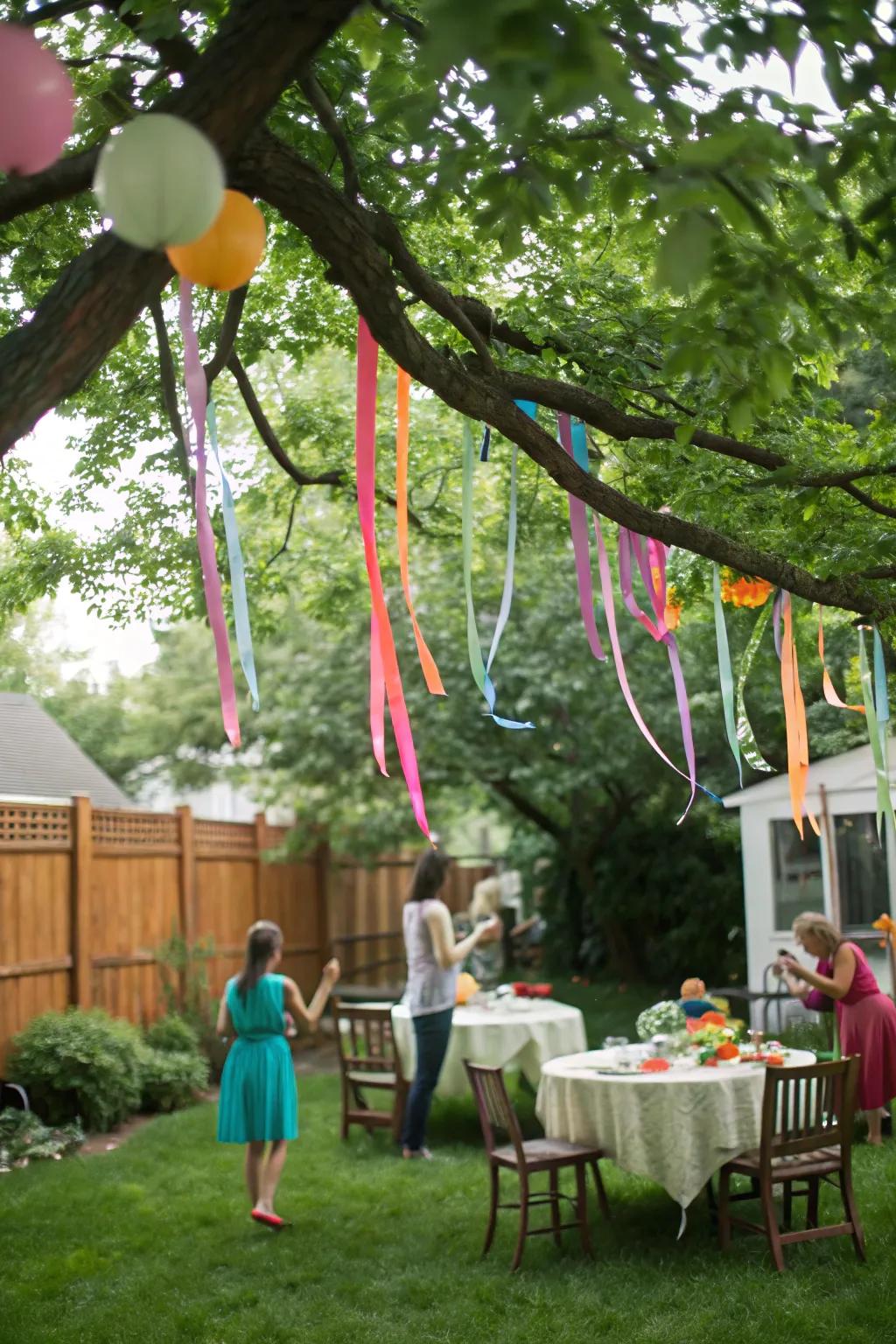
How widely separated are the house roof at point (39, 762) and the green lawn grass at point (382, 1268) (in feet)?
11.4

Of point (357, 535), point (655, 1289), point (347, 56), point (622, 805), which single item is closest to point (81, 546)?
point (357, 535)

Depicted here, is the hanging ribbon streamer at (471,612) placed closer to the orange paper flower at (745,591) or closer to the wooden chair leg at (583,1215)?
the orange paper flower at (745,591)

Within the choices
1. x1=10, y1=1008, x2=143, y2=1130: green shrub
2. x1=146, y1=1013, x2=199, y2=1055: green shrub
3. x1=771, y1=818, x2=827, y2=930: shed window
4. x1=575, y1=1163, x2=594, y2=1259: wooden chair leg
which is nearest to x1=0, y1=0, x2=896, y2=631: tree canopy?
x1=575, y1=1163, x2=594, y2=1259: wooden chair leg

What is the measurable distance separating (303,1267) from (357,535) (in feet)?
15.3

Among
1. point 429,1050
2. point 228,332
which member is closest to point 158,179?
point 228,332

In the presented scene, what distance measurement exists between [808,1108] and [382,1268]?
1974mm

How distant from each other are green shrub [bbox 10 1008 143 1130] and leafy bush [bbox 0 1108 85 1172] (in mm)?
247

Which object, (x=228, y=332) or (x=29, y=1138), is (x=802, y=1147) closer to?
(x=228, y=332)

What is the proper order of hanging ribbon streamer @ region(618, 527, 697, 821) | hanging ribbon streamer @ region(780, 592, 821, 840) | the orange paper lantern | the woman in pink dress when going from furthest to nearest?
the woman in pink dress
hanging ribbon streamer @ region(780, 592, 821, 840)
hanging ribbon streamer @ region(618, 527, 697, 821)
the orange paper lantern

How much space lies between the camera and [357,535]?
8.85 metres

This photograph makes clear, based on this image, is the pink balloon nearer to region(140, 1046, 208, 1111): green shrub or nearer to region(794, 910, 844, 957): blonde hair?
region(794, 910, 844, 957): blonde hair

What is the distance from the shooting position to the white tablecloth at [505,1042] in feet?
27.3

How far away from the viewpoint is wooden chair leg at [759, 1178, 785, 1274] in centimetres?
538

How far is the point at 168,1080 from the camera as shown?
31.9 ft
